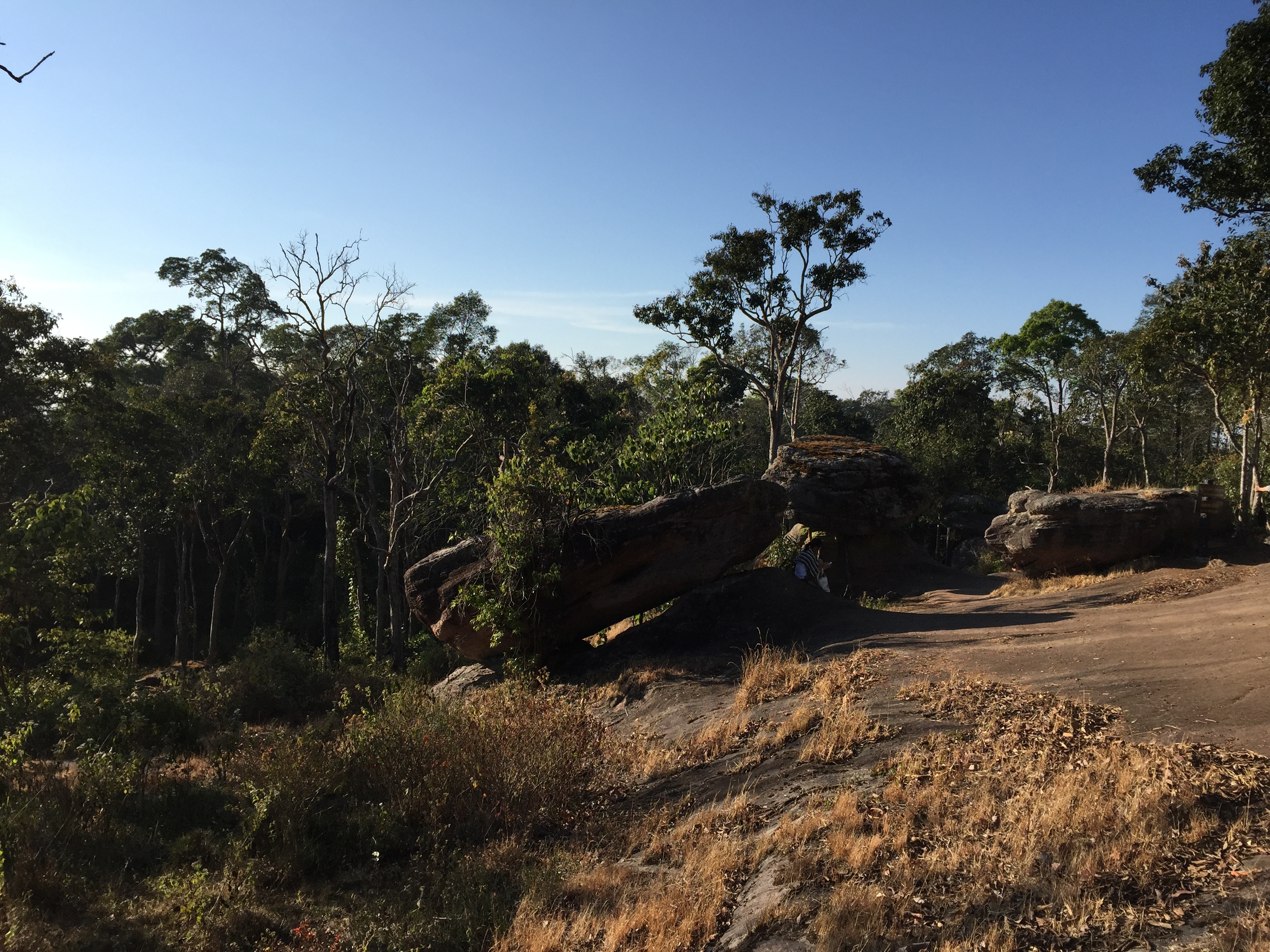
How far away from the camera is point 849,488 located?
18828 mm

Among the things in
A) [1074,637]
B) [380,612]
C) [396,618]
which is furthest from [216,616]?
[1074,637]

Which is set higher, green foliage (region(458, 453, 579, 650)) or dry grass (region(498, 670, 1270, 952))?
green foliage (region(458, 453, 579, 650))

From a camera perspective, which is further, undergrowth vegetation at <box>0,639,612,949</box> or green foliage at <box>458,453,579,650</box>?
green foliage at <box>458,453,579,650</box>

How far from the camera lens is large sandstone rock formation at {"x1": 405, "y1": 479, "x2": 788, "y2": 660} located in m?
12.0

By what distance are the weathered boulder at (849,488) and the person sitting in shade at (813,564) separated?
573 mm

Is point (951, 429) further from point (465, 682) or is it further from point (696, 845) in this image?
point (696, 845)

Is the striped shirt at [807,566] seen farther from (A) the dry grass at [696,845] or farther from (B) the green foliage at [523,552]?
(A) the dry grass at [696,845]

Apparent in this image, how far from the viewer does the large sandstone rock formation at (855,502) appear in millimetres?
18797

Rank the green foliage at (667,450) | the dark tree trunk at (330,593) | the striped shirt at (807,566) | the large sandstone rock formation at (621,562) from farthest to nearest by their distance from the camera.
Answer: the striped shirt at (807,566), the dark tree trunk at (330,593), the green foliage at (667,450), the large sandstone rock formation at (621,562)

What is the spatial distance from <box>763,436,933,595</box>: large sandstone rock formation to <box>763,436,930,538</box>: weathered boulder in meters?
0.01

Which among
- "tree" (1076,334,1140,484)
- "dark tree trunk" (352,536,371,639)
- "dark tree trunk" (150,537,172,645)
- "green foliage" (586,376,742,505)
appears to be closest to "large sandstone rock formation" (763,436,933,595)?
"green foliage" (586,376,742,505)

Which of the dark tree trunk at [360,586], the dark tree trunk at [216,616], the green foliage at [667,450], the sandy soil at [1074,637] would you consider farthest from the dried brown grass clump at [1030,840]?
the dark tree trunk at [216,616]

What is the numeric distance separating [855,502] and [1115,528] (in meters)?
5.30

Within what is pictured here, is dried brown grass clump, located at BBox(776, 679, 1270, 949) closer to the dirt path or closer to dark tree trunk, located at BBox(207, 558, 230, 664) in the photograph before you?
the dirt path
